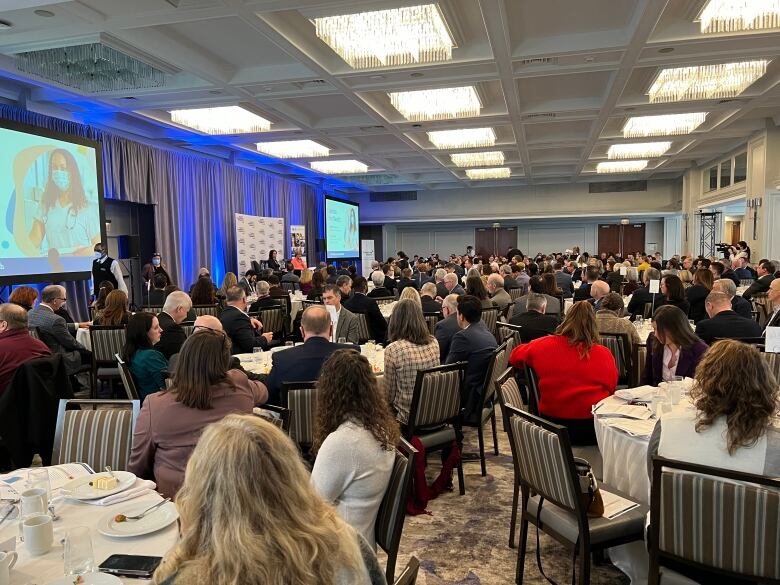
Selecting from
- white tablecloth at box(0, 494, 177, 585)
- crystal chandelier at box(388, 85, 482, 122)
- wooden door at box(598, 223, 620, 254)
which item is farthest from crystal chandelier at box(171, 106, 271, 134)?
wooden door at box(598, 223, 620, 254)

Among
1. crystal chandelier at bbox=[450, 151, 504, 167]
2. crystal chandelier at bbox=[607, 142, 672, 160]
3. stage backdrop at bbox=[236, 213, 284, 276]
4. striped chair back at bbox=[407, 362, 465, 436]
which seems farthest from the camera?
stage backdrop at bbox=[236, 213, 284, 276]

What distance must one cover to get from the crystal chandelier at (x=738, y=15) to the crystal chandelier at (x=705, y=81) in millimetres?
1169

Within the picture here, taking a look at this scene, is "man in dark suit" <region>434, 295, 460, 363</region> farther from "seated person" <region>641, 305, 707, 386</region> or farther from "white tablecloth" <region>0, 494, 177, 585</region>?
"white tablecloth" <region>0, 494, 177, 585</region>

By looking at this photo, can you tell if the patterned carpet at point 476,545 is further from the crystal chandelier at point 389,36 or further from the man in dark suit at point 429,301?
the crystal chandelier at point 389,36

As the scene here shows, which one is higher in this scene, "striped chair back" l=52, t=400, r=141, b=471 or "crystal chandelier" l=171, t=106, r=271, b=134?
"crystal chandelier" l=171, t=106, r=271, b=134

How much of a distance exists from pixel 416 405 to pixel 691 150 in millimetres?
12469

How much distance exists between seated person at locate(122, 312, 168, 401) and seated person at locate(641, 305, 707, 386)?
11.2 ft

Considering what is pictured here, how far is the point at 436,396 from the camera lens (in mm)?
3736

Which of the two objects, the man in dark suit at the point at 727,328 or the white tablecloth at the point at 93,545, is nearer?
the white tablecloth at the point at 93,545

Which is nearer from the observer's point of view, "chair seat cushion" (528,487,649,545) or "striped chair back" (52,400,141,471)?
"chair seat cushion" (528,487,649,545)

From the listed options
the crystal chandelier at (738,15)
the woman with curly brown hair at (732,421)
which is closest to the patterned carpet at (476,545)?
the woman with curly brown hair at (732,421)

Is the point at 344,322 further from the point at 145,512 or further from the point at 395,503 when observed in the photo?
the point at 145,512

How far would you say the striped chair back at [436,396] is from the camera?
362 cm

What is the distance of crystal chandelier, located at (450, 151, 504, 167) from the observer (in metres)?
13.2
